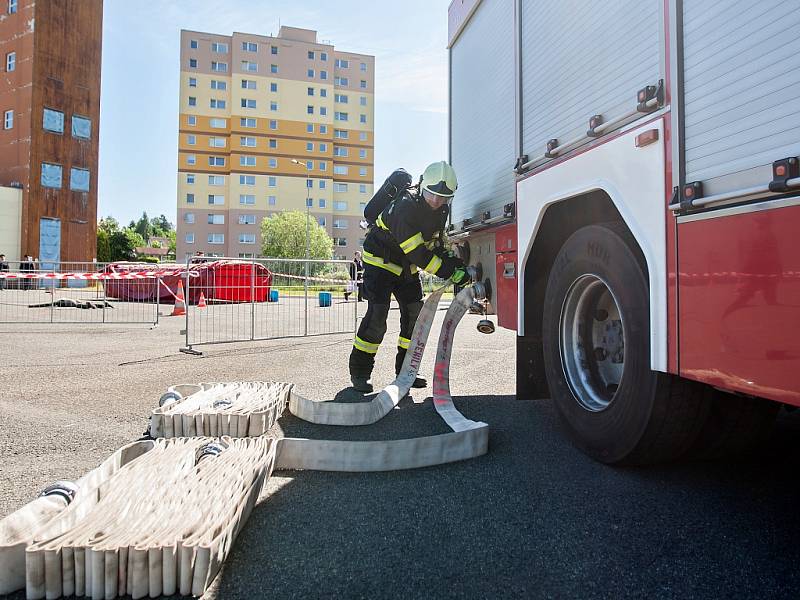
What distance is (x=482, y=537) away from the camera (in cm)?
210

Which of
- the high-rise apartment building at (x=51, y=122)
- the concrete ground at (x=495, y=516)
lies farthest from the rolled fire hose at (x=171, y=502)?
the high-rise apartment building at (x=51, y=122)

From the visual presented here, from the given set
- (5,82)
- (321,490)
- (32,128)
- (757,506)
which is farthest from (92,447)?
(5,82)

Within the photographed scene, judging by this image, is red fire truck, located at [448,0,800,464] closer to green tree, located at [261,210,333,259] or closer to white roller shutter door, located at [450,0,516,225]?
white roller shutter door, located at [450,0,516,225]

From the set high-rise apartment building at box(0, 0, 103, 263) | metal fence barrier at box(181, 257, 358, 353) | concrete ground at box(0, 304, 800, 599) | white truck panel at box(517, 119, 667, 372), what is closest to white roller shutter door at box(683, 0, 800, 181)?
white truck panel at box(517, 119, 667, 372)

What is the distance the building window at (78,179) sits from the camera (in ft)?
107

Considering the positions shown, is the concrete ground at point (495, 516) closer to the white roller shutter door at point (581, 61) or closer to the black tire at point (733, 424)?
the black tire at point (733, 424)

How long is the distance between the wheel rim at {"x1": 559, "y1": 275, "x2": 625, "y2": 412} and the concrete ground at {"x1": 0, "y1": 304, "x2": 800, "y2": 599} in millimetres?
379

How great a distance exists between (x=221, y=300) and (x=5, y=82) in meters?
31.5

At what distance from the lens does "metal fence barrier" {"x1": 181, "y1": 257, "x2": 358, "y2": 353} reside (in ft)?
29.4

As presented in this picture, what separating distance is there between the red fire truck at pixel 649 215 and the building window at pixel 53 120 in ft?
116

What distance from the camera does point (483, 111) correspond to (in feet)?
13.8

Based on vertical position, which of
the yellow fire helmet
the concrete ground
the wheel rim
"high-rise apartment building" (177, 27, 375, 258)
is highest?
"high-rise apartment building" (177, 27, 375, 258)

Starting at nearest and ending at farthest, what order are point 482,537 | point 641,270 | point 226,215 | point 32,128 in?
1. point 482,537
2. point 641,270
3. point 32,128
4. point 226,215

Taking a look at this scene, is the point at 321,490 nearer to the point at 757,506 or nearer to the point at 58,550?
the point at 58,550
